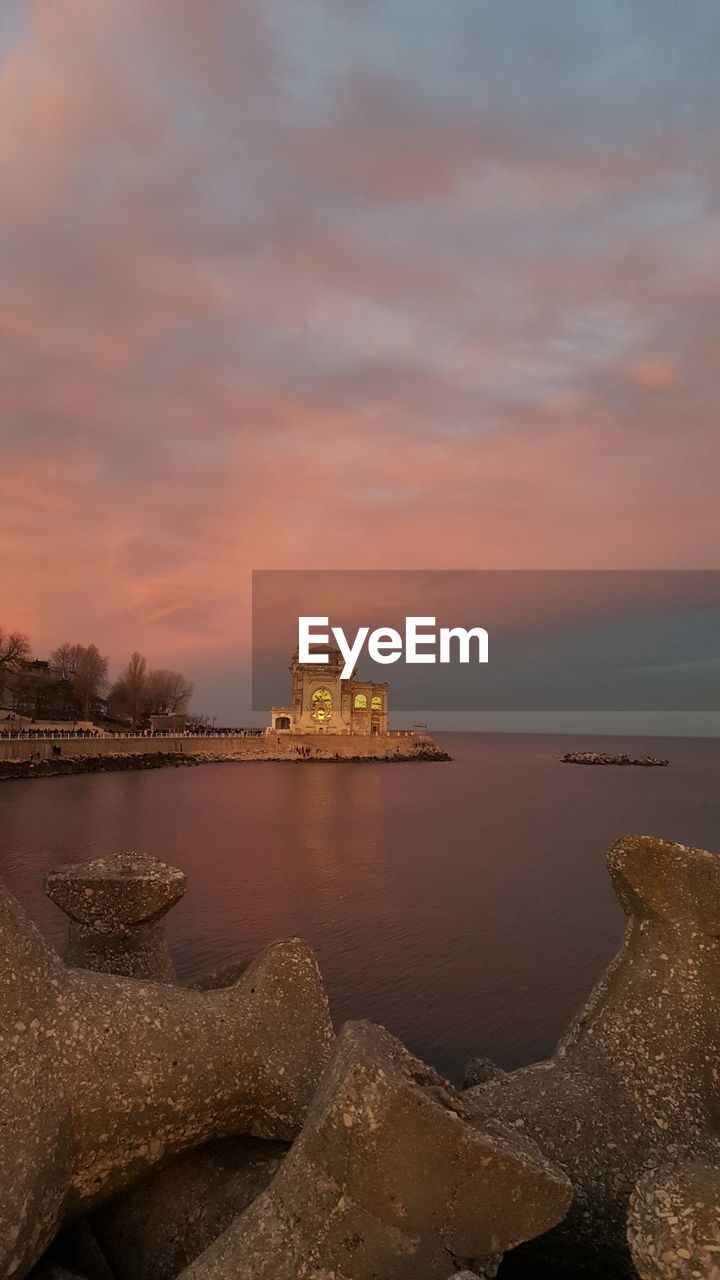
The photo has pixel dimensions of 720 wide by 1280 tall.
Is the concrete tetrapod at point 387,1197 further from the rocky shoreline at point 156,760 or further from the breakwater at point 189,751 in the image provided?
the breakwater at point 189,751

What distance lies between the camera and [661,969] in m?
4.24

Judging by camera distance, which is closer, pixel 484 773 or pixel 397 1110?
pixel 397 1110

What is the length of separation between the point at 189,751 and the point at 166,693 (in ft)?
102

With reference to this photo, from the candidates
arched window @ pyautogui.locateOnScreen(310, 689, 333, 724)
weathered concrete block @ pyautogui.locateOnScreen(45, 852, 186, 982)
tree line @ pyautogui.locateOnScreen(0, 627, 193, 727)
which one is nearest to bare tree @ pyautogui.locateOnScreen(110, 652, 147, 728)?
tree line @ pyautogui.locateOnScreen(0, 627, 193, 727)

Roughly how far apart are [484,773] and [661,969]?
8701 cm

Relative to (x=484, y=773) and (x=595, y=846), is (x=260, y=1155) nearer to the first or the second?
(x=595, y=846)

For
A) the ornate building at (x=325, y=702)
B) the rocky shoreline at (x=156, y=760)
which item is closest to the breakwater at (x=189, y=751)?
the rocky shoreline at (x=156, y=760)

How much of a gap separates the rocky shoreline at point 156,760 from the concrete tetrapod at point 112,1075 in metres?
55.3

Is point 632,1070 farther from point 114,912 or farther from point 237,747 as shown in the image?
point 237,747

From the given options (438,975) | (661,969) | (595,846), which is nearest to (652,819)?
(595,846)

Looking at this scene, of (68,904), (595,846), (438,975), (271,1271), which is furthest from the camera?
(595,846)

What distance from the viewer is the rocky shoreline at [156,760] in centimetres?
5591

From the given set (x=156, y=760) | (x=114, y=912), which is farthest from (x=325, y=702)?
(x=114, y=912)

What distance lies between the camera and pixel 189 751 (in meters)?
83.9
